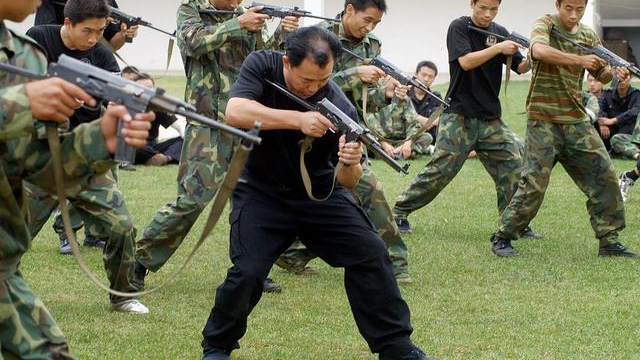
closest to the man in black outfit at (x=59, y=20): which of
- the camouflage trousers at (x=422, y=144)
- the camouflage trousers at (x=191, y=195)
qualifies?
the camouflage trousers at (x=191, y=195)

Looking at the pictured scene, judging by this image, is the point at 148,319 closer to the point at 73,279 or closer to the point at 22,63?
the point at 73,279

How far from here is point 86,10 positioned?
24.1 feet

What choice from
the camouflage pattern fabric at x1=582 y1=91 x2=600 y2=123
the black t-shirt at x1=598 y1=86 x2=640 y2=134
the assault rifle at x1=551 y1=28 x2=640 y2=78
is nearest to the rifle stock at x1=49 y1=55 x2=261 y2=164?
the assault rifle at x1=551 y1=28 x2=640 y2=78

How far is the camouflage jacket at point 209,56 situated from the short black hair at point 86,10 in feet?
2.22

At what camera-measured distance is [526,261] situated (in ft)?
29.6

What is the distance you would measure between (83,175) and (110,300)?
3280 mm

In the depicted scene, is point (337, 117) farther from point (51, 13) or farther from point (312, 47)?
point (51, 13)

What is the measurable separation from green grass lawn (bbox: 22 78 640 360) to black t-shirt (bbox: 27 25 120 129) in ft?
3.79

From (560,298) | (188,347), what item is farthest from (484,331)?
(188,347)

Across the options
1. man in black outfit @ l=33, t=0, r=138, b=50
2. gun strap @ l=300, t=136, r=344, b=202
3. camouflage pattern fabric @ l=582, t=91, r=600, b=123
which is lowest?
camouflage pattern fabric @ l=582, t=91, r=600, b=123

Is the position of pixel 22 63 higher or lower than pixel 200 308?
higher

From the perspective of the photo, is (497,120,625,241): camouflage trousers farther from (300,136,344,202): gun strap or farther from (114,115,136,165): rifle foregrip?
(114,115,136,165): rifle foregrip

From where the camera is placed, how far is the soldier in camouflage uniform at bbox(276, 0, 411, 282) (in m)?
7.92

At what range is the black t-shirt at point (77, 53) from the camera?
761 centimetres
